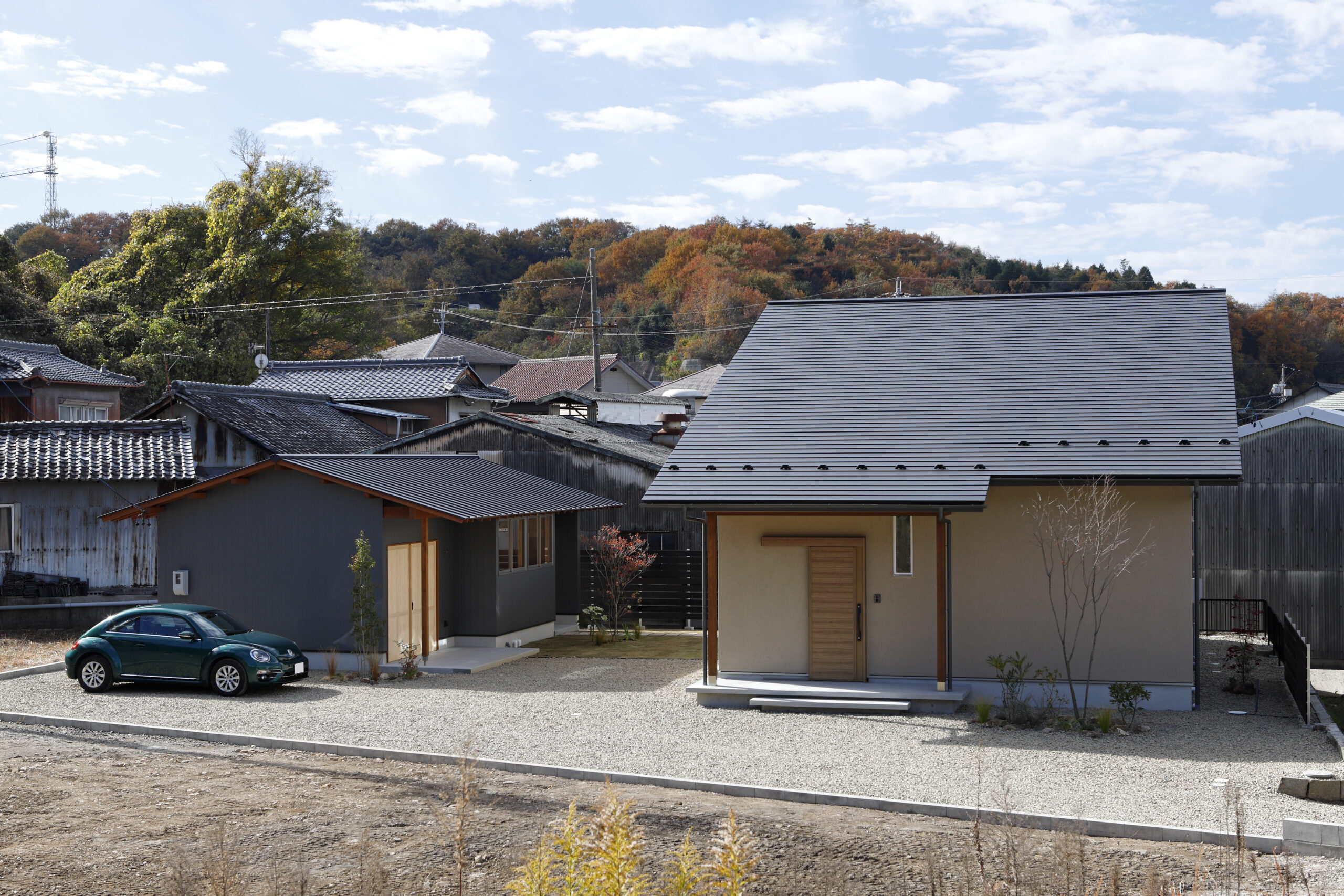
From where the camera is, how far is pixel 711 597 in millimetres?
16375

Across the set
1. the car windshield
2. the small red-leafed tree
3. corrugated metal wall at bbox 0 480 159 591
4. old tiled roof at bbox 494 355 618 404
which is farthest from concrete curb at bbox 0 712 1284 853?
old tiled roof at bbox 494 355 618 404

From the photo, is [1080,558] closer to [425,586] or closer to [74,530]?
[425,586]

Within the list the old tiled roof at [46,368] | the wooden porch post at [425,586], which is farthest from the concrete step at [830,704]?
the old tiled roof at [46,368]

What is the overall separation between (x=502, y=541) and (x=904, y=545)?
8397 millimetres

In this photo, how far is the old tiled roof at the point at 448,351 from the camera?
60312 mm

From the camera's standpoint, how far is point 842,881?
8.12m

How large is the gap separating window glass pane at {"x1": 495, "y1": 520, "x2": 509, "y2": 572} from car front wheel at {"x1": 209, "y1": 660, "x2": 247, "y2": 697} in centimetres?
561

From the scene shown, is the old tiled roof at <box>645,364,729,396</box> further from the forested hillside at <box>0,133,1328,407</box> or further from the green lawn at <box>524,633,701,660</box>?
the green lawn at <box>524,633,701,660</box>

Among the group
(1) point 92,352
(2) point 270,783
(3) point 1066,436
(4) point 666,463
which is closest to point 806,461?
(4) point 666,463

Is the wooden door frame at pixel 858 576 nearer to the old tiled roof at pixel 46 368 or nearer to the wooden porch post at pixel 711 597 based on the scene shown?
the wooden porch post at pixel 711 597

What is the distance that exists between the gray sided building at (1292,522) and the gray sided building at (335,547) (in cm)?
1297

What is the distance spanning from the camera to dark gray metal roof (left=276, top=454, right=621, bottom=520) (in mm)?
18828

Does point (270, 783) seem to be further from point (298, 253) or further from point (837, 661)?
point (298, 253)

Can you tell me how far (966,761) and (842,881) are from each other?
4.58 meters
